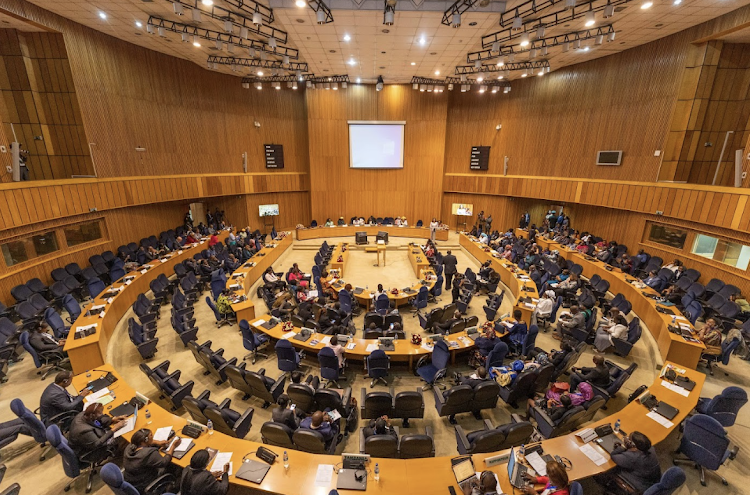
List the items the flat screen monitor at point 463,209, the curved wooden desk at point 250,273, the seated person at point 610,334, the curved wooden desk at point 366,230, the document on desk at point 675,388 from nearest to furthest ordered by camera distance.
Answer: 1. the document on desk at point 675,388
2. the seated person at point 610,334
3. the curved wooden desk at point 250,273
4. the curved wooden desk at point 366,230
5. the flat screen monitor at point 463,209

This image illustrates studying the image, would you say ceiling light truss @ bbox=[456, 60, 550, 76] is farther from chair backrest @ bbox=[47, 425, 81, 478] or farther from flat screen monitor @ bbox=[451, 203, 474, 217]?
chair backrest @ bbox=[47, 425, 81, 478]

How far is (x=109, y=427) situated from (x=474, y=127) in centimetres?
2180

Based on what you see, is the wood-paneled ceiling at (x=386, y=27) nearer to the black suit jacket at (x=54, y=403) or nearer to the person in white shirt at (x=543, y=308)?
the person in white shirt at (x=543, y=308)

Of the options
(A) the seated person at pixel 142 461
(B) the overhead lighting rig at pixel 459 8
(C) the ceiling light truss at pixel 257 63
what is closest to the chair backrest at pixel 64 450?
(A) the seated person at pixel 142 461

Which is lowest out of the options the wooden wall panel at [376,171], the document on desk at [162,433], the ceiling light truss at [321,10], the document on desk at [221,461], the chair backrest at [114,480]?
the document on desk at [221,461]

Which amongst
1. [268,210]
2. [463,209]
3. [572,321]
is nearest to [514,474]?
[572,321]

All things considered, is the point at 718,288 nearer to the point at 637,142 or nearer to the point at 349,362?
the point at 637,142

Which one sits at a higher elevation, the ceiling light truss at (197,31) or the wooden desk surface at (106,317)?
the ceiling light truss at (197,31)

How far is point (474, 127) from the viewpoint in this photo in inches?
820

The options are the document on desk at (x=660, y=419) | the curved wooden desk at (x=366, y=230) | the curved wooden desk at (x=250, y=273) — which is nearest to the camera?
the document on desk at (x=660, y=419)

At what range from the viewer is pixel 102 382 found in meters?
5.73

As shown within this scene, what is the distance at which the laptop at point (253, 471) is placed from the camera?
13.3 feet

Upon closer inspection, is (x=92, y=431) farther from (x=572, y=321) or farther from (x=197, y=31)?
(x=197, y=31)

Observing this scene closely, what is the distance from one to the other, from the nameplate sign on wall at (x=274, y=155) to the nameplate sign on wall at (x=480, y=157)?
41.1ft
